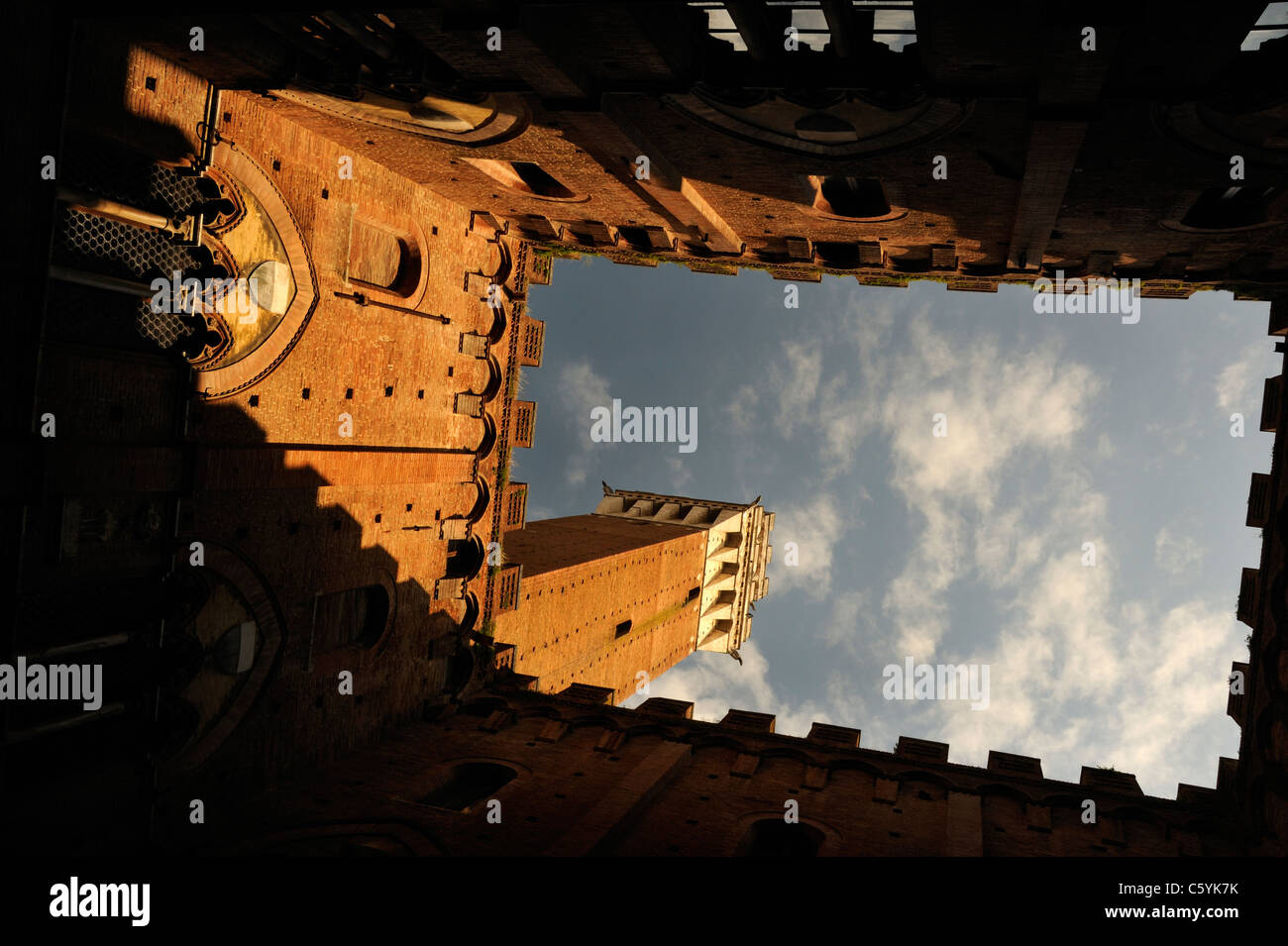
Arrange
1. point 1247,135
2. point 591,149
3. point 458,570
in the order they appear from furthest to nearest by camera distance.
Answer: point 458,570, point 591,149, point 1247,135

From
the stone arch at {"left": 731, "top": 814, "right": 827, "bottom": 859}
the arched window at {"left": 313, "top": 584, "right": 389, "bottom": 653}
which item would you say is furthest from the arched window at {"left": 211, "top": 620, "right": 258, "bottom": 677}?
the stone arch at {"left": 731, "top": 814, "right": 827, "bottom": 859}

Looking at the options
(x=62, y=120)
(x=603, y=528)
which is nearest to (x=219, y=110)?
(x=62, y=120)

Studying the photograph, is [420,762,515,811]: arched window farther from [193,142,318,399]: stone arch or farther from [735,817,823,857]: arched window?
[193,142,318,399]: stone arch

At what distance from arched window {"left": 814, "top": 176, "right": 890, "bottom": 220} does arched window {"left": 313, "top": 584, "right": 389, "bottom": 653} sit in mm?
10810

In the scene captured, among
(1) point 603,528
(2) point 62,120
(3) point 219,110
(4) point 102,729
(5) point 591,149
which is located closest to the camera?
(2) point 62,120

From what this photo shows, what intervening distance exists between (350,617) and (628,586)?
14097mm

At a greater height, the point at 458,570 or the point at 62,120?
the point at 62,120

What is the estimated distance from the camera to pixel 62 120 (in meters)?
8.15

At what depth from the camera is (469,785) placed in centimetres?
1467

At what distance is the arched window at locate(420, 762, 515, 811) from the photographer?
13.7 meters

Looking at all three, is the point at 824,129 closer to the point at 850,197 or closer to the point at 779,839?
the point at 850,197

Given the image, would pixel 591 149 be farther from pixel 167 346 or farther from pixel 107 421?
pixel 107 421

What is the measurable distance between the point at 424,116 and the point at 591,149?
2.67 meters
